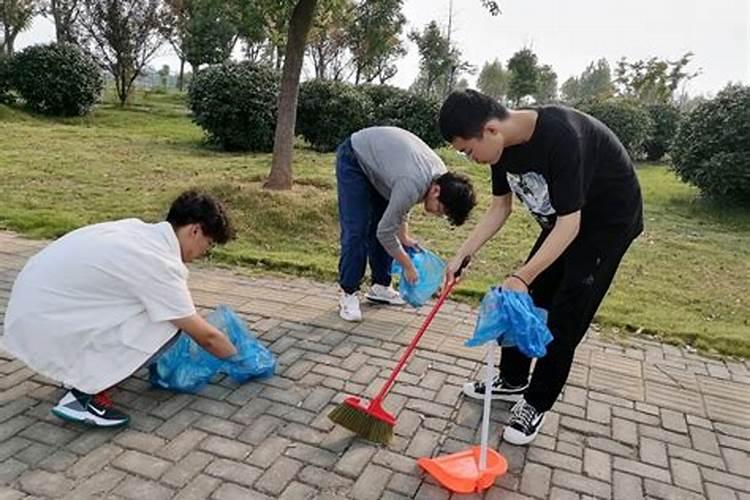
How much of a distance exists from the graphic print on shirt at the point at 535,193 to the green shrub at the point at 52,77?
49.4 feet

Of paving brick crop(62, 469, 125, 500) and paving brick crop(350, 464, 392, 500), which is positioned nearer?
paving brick crop(62, 469, 125, 500)

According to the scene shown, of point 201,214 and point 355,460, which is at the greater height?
point 201,214

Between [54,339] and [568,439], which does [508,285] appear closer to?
[568,439]

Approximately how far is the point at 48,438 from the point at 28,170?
21.8ft

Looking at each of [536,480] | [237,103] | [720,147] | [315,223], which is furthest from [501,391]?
[237,103]

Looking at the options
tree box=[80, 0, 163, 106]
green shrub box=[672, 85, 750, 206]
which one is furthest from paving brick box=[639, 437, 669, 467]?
tree box=[80, 0, 163, 106]

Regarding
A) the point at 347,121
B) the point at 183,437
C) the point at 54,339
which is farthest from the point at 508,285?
the point at 347,121

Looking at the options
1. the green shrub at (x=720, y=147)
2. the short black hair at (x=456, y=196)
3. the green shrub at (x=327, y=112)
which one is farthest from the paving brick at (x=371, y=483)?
the green shrub at (x=327, y=112)

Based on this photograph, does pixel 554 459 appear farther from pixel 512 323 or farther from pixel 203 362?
pixel 203 362

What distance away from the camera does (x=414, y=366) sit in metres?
3.21

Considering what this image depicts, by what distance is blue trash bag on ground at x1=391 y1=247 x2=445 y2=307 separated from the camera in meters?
3.76

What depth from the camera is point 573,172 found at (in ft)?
6.77

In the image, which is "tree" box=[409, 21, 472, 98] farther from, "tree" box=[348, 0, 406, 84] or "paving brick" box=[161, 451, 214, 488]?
"paving brick" box=[161, 451, 214, 488]

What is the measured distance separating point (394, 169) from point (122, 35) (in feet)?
66.9
